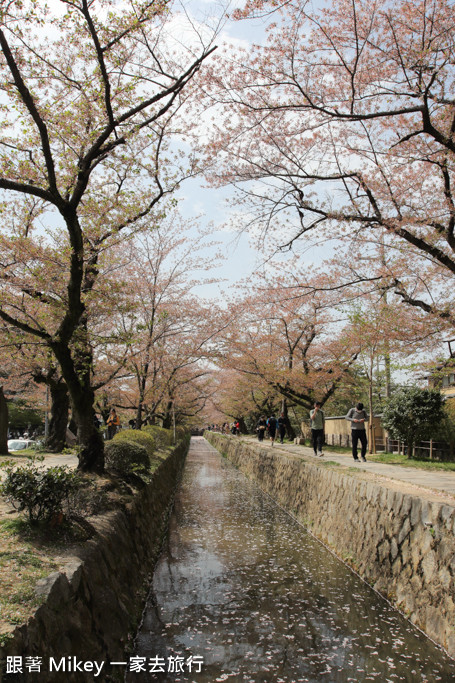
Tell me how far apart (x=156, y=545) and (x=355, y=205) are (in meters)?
8.36

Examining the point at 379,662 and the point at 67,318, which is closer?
the point at 379,662

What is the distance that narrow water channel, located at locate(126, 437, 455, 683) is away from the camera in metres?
4.96

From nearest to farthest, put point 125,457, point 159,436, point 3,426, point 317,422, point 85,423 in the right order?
1. point 85,423
2. point 125,457
3. point 317,422
4. point 3,426
5. point 159,436

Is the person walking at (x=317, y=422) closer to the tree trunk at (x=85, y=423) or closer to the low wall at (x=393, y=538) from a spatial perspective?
the low wall at (x=393, y=538)

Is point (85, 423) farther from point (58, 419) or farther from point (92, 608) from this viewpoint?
point (58, 419)

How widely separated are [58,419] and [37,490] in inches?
635

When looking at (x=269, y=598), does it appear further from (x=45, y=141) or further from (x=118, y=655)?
(x=45, y=141)

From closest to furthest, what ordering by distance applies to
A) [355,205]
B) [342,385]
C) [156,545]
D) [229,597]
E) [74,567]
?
1. [74,567]
2. [229,597]
3. [156,545]
4. [355,205]
5. [342,385]

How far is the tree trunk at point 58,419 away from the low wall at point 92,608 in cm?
1281

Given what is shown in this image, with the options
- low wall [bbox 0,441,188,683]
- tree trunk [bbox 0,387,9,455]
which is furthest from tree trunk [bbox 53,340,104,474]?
tree trunk [bbox 0,387,9,455]

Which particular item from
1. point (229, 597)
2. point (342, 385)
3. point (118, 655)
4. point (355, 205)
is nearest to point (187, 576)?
point (229, 597)

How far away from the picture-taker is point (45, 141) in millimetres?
6355

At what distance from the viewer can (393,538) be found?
6.91 m

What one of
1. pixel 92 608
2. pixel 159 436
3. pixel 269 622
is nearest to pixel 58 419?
pixel 159 436
